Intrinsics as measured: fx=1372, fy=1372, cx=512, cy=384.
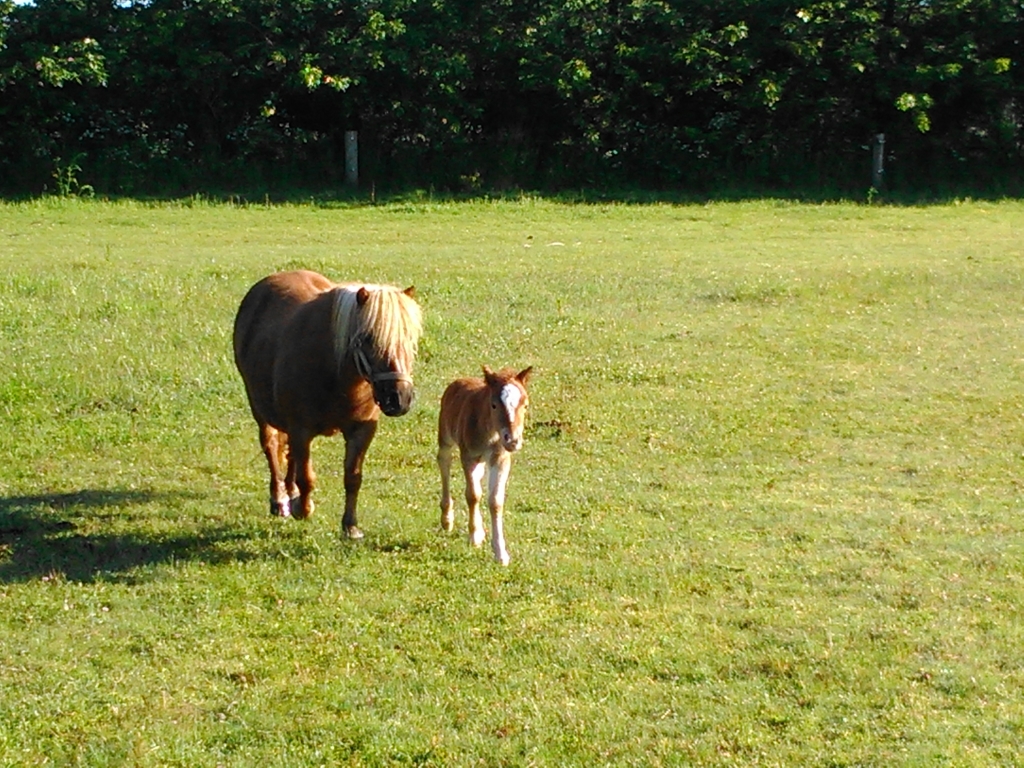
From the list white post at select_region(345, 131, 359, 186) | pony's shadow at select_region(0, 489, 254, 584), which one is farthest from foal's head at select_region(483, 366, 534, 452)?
white post at select_region(345, 131, 359, 186)

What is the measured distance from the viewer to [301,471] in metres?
8.95

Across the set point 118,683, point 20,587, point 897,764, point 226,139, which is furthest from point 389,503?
point 226,139

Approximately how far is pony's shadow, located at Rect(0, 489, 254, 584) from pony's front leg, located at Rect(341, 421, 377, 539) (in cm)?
72

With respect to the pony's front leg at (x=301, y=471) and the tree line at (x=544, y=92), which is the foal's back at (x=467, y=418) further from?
the tree line at (x=544, y=92)

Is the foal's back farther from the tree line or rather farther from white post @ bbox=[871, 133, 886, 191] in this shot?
white post @ bbox=[871, 133, 886, 191]

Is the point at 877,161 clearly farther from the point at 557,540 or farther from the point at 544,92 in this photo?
the point at 557,540

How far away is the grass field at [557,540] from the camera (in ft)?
20.2

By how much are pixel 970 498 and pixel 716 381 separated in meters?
3.81

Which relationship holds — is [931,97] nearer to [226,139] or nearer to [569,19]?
[569,19]

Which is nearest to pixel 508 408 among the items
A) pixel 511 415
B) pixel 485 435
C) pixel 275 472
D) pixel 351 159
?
pixel 511 415

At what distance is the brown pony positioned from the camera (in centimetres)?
823

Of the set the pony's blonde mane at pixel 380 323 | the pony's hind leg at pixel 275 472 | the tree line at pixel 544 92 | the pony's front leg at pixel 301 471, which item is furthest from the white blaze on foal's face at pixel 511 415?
the tree line at pixel 544 92

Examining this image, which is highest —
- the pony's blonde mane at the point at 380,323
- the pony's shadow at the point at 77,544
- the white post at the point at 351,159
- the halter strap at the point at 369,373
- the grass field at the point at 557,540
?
the white post at the point at 351,159

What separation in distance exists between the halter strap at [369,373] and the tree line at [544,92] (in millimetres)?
20433
